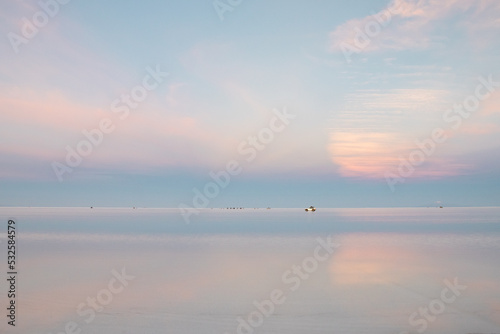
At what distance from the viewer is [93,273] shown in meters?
34.8

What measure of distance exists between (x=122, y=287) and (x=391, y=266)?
23358 mm

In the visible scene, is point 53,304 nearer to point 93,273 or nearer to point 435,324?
point 93,273
